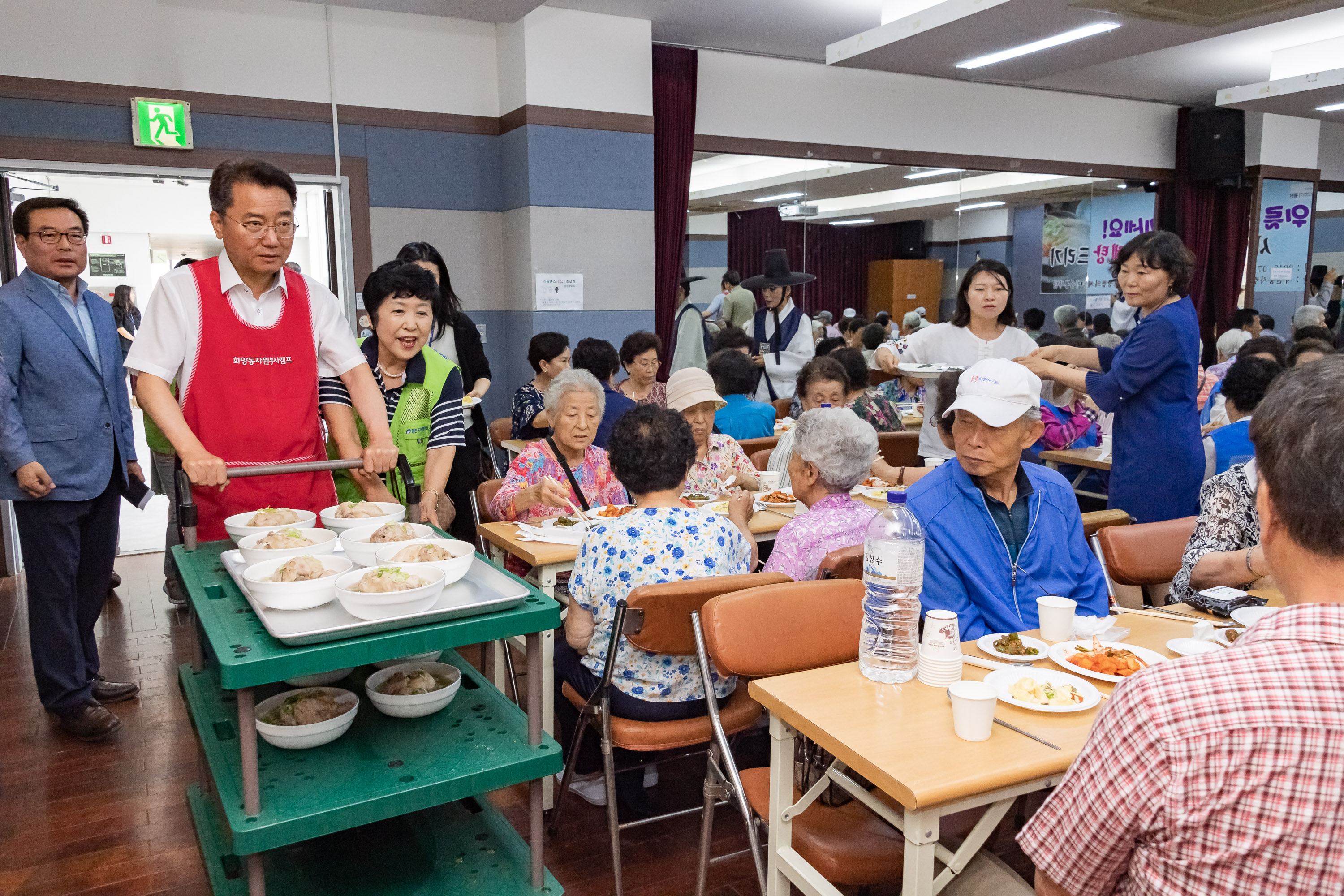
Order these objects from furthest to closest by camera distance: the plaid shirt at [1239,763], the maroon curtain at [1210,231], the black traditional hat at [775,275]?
the maroon curtain at [1210,231] < the black traditional hat at [775,275] < the plaid shirt at [1239,763]

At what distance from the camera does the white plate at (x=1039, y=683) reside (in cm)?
169

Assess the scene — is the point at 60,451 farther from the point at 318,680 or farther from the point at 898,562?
the point at 898,562

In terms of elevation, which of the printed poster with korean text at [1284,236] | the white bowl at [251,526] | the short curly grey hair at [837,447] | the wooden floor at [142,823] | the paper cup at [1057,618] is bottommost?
the wooden floor at [142,823]

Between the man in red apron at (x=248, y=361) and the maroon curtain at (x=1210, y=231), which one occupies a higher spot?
the maroon curtain at (x=1210, y=231)

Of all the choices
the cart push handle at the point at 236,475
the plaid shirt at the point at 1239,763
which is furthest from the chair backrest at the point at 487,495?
the plaid shirt at the point at 1239,763

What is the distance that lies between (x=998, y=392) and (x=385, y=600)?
1512 mm

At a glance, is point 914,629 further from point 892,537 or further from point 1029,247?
point 1029,247

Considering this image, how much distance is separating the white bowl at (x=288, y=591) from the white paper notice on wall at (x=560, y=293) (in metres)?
4.61

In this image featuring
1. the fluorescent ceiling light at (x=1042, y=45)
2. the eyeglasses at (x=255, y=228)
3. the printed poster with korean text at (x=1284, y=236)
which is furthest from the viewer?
the printed poster with korean text at (x=1284, y=236)

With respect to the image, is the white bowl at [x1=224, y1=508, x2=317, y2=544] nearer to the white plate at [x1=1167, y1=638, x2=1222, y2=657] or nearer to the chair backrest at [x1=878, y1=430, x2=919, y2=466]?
the white plate at [x1=1167, y1=638, x2=1222, y2=657]

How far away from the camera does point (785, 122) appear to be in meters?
7.18

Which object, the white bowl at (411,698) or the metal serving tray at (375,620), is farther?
the white bowl at (411,698)

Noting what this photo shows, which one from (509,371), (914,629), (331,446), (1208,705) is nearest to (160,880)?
(331,446)

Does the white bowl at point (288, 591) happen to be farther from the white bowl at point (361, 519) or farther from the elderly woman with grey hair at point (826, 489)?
the elderly woman with grey hair at point (826, 489)
